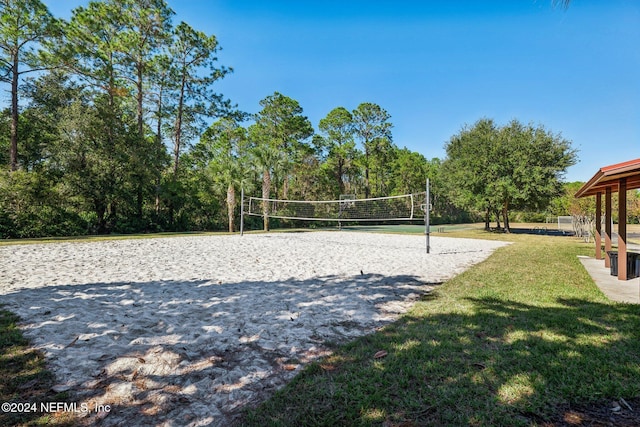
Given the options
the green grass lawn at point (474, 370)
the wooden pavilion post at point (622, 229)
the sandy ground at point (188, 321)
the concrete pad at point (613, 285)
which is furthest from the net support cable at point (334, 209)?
the green grass lawn at point (474, 370)

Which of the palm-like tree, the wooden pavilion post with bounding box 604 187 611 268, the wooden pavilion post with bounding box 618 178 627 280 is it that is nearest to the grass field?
the wooden pavilion post with bounding box 618 178 627 280

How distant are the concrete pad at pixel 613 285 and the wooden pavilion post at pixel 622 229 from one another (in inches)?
9.2

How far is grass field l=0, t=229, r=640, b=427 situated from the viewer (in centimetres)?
192

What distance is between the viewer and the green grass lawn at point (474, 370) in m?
1.94

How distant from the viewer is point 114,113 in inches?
753

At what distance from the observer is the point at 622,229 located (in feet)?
17.9

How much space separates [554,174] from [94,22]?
104 ft

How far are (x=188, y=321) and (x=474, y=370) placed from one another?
311 centimetres

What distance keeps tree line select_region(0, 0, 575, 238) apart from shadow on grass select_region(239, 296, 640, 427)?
16.9 metres

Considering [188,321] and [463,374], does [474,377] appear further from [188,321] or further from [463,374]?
[188,321]

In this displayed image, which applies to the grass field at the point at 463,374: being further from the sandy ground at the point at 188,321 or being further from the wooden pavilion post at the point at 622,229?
the wooden pavilion post at the point at 622,229

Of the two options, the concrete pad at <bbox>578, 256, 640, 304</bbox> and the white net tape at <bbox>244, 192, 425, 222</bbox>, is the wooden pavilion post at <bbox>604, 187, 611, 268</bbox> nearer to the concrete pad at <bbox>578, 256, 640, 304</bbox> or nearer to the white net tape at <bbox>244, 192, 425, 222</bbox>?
the concrete pad at <bbox>578, 256, 640, 304</bbox>

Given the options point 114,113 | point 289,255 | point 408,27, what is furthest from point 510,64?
point 114,113

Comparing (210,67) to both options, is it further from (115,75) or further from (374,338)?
(374,338)
